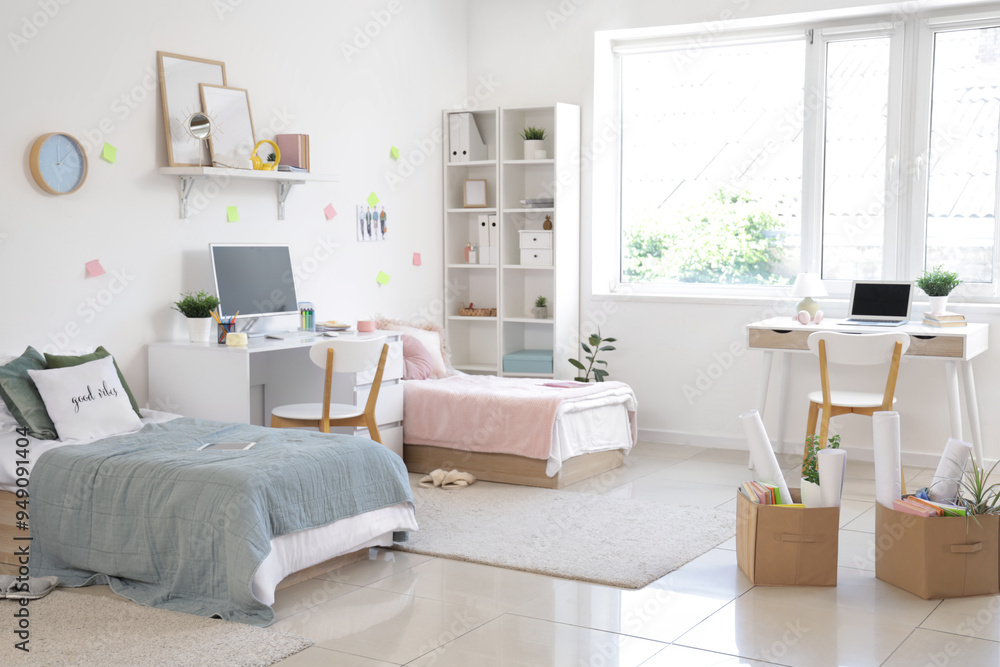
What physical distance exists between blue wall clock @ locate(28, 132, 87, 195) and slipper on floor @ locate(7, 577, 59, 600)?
145 cm

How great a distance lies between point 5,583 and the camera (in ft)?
10.3

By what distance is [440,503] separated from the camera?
14.1 feet

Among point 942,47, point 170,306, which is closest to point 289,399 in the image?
point 170,306

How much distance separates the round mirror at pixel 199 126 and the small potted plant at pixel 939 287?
3440 millimetres

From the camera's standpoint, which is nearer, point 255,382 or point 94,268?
point 94,268

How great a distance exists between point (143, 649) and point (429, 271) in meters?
3.53

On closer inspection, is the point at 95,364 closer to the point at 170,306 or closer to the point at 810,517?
the point at 170,306

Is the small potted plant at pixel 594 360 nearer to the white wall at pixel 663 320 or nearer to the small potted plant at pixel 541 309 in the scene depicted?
the white wall at pixel 663 320

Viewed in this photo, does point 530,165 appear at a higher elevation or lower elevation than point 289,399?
higher

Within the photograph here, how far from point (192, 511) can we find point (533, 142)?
3.42 metres

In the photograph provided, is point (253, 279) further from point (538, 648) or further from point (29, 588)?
point (538, 648)

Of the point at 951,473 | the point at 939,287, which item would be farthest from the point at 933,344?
the point at 951,473

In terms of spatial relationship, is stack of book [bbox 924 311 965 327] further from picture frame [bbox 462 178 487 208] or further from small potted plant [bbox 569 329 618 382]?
picture frame [bbox 462 178 487 208]

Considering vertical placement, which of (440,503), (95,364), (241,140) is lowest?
(440,503)
